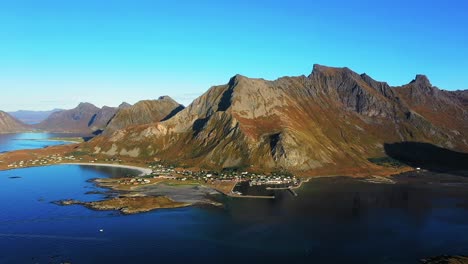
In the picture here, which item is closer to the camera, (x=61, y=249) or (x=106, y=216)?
(x=61, y=249)

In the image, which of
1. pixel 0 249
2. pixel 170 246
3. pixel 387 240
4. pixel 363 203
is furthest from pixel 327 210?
pixel 0 249

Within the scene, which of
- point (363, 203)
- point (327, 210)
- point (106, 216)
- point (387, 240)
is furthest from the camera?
point (363, 203)

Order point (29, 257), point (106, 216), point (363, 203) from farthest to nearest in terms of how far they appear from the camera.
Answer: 1. point (363, 203)
2. point (106, 216)
3. point (29, 257)

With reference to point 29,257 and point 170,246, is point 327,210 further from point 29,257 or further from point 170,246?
point 29,257

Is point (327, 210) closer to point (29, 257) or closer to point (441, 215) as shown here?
point (441, 215)

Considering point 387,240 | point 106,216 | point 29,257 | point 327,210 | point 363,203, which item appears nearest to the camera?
point 29,257

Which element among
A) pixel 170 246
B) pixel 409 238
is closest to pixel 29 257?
pixel 170 246
